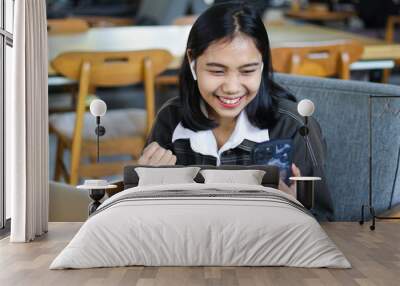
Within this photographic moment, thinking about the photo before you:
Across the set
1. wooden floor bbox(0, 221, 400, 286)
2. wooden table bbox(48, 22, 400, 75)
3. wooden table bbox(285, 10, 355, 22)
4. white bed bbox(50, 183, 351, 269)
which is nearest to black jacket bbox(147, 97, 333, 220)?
wooden table bbox(48, 22, 400, 75)

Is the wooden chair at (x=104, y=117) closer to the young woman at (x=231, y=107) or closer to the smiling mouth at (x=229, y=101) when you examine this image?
the young woman at (x=231, y=107)

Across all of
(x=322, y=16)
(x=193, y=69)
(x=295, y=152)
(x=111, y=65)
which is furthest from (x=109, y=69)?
(x=322, y=16)

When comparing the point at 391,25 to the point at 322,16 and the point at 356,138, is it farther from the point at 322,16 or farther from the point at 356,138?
the point at 356,138

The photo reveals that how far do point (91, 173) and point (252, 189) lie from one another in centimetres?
153

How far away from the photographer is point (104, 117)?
19.5 feet

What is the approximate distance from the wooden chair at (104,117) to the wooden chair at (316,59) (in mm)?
756

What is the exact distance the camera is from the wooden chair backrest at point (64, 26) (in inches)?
249

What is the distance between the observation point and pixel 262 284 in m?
3.77

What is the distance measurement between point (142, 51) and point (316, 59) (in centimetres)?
116

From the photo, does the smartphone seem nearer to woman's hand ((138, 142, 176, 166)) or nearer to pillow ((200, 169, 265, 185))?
pillow ((200, 169, 265, 185))

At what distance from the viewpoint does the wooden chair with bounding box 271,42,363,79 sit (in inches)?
233

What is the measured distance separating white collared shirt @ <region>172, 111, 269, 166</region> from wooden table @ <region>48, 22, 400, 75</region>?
0.66 m

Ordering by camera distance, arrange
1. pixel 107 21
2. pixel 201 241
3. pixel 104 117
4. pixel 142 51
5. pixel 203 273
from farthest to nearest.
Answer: pixel 107 21
pixel 104 117
pixel 142 51
pixel 201 241
pixel 203 273

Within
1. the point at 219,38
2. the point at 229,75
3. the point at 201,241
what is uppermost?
the point at 219,38
